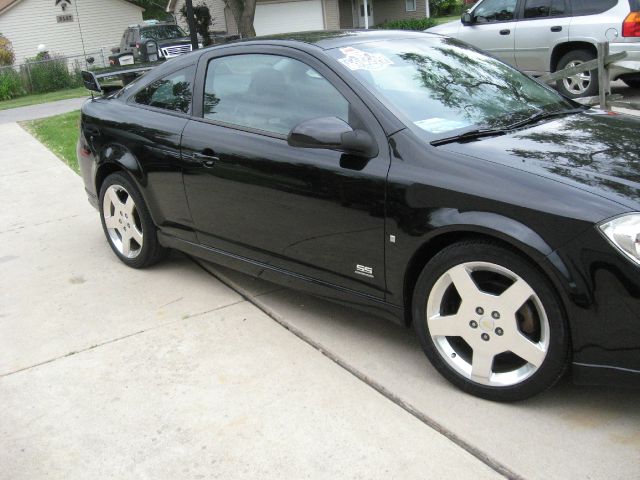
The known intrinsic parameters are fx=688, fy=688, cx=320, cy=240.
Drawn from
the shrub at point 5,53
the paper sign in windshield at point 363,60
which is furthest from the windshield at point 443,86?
the shrub at point 5,53

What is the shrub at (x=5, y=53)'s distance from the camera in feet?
103

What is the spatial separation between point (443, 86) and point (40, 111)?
15.7 meters

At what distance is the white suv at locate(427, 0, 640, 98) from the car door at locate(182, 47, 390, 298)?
21.0ft

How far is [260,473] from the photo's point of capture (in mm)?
2758

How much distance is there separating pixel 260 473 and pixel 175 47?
70.0 ft

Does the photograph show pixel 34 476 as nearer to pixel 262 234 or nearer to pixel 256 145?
pixel 262 234

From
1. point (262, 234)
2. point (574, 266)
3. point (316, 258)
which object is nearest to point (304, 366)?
point (316, 258)

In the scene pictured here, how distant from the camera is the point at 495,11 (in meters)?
10.9

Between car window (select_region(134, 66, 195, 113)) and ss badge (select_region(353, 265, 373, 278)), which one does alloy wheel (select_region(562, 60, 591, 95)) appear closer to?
car window (select_region(134, 66, 195, 113))

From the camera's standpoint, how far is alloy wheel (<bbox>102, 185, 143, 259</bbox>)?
4.95m

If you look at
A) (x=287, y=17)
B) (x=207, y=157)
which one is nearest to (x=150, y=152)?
(x=207, y=157)

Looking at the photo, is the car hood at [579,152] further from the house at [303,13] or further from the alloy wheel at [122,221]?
the house at [303,13]

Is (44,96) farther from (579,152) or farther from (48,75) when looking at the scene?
(579,152)

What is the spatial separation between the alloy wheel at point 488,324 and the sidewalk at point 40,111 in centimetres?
1443
